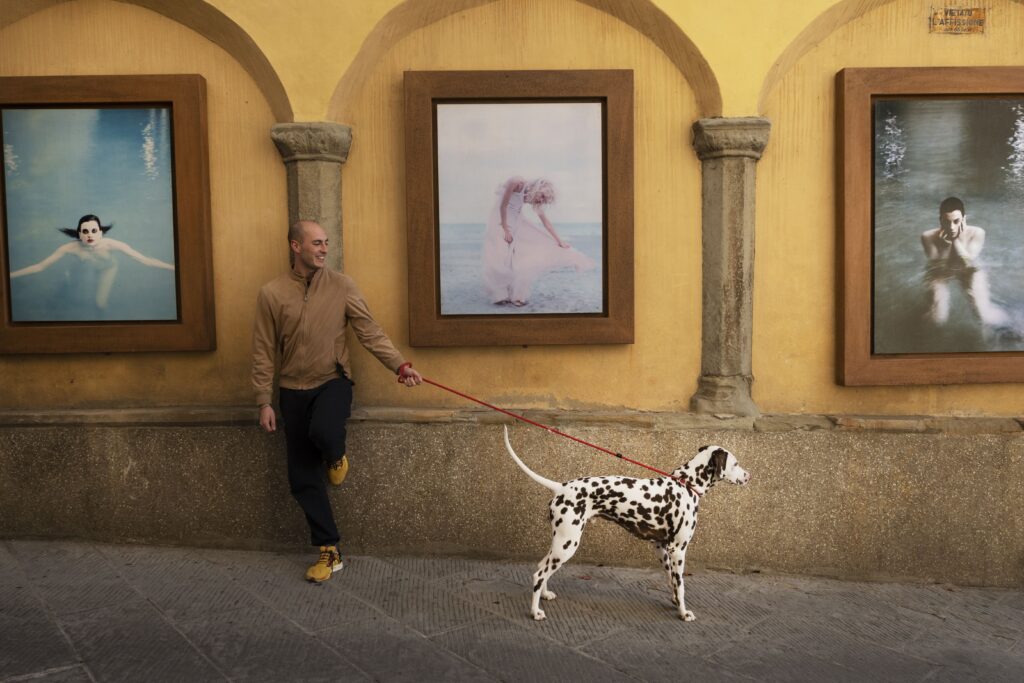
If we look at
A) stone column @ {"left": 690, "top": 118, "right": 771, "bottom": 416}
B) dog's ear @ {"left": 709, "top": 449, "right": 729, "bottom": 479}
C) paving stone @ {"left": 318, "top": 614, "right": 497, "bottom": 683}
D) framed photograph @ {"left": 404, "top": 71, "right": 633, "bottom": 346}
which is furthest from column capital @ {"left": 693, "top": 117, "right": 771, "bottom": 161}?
paving stone @ {"left": 318, "top": 614, "right": 497, "bottom": 683}

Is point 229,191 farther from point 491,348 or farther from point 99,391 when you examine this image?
point 491,348

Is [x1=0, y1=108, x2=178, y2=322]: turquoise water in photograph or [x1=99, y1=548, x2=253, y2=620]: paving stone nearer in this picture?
[x1=99, y1=548, x2=253, y2=620]: paving stone

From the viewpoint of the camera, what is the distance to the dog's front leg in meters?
3.83

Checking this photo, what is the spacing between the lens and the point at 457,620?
384 centimetres

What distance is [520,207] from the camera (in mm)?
4750

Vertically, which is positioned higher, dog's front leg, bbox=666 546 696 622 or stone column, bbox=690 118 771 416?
stone column, bbox=690 118 771 416

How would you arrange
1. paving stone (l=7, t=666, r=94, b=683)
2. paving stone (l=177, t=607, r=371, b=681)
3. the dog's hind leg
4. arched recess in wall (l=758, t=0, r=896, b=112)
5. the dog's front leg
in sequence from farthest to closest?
arched recess in wall (l=758, t=0, r=896, b=112) < the dog's front leg < the dog's hind leg < paving stone (l=177, t=607, r=371, b=681) < paving stone (l=7, t=666, r=94, b=683)

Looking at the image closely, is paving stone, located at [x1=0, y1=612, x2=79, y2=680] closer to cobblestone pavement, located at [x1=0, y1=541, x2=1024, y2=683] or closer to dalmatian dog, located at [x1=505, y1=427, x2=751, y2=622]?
cobblestone pavement, located at [x1=0, y1=541, x2=1024, y2=683]

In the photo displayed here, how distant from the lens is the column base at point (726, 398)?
4.71 meters

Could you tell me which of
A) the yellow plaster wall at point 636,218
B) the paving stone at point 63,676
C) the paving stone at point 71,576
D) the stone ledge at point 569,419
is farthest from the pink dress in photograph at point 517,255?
the paving stone at point 63,676

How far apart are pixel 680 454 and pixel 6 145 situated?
4.66 metres

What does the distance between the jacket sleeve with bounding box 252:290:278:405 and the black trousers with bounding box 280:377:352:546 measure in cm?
14

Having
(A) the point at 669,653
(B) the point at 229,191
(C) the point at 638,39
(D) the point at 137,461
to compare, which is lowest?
(A) the point at 669,653

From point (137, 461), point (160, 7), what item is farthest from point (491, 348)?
point (160, 7)
